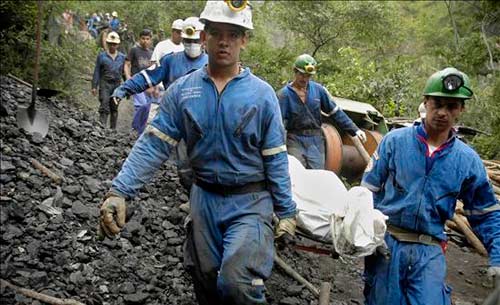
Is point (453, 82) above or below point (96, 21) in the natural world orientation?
above

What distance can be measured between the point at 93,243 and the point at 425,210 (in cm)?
263

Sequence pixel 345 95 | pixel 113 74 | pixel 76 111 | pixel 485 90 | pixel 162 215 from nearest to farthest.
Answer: pixel 162 215 < pixel 76 111 < pixel 113 74 < pixel 345 95 < pixel 485 90

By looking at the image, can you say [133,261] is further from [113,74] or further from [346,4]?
[346,4]

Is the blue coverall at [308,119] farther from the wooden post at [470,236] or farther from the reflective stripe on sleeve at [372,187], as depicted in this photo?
the reflective stripe on sleeve at [372,187]

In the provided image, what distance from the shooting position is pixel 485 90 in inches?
473

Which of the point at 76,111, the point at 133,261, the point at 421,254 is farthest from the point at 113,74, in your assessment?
the point at 421,254

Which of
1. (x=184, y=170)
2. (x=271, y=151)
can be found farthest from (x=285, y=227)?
(x=184, y=170)

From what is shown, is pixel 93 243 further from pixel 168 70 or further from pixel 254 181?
pixel 168 70

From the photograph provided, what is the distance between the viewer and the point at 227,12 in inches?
124

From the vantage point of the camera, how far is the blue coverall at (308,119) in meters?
6.61

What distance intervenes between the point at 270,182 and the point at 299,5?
13.0 meters

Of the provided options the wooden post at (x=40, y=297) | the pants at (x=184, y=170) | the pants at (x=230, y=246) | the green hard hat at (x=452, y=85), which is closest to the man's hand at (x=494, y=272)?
the green hard hat at (x=452, y=85)

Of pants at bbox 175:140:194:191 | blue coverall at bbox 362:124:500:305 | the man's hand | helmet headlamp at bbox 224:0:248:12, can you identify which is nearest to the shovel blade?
pants at bbox 175:140:194:191

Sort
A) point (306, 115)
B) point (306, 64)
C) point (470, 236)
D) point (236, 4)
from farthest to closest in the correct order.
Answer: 1. point (306, 115)
2. point (306, 64)
3. point (470, 236)
4. point (236, 4)
